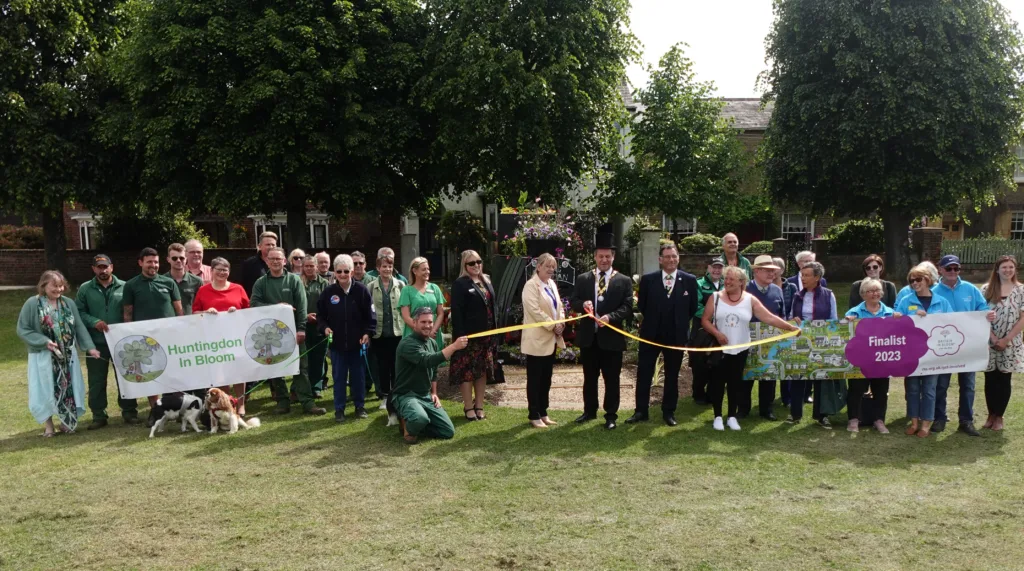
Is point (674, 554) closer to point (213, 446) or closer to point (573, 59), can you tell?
point (213, 446)

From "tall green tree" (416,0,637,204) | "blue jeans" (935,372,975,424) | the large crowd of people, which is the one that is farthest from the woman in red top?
"tall green tree" (416,0,637,204)

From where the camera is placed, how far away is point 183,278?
27.0ft

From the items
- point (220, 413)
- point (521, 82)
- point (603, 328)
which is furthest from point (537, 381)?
point (521, 82)

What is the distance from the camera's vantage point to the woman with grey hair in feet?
24.1

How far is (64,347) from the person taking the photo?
7348mm

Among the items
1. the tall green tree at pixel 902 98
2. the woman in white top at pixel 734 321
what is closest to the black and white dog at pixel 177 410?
the woman in white top at pixel 734 321

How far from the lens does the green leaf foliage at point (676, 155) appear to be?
2117cm

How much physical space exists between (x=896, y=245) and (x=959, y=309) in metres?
16.7

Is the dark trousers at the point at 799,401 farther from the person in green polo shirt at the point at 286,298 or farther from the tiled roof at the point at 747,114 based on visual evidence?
the tiled roof at the point at 747,114

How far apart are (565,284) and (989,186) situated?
53.7ft

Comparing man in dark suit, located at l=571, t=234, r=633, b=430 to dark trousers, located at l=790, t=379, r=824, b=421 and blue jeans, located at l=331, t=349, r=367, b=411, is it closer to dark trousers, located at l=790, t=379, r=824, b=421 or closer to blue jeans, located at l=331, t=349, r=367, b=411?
dark trousers, located at l=790, t=379, r=824, b=421

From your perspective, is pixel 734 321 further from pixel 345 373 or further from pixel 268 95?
pixel 268 95

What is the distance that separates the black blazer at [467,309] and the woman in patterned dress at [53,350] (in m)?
3.92

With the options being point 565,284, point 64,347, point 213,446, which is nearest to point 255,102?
point 565,284
